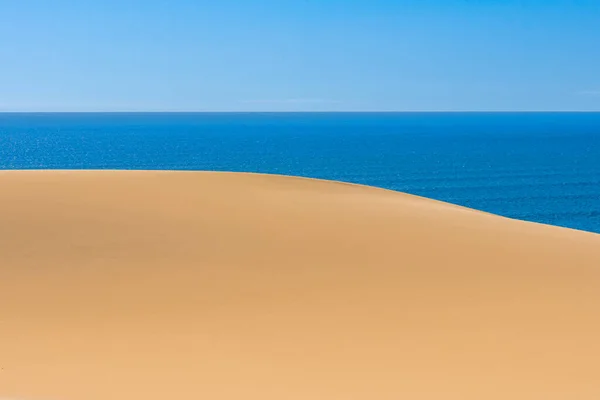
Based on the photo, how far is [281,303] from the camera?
377 inches

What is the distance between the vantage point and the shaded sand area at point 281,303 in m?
6.94

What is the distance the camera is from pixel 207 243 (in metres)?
12.8

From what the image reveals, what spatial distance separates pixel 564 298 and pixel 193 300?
207 inches

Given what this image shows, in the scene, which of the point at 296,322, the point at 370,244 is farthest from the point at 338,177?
the point at 296,322

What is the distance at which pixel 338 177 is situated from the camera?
2938 inches

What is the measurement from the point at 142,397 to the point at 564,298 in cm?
642

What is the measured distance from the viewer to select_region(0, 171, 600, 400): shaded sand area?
6941 mm

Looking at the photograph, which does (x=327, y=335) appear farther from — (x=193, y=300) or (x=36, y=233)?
(x=36, y=233)

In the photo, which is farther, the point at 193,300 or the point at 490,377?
the point at 193,300

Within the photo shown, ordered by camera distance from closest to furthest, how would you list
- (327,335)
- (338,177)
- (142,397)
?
(142,397) < (327,335) < (338,177)

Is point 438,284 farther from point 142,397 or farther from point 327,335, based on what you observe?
point 142,397

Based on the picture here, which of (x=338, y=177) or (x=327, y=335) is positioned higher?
(x=327, y=335)

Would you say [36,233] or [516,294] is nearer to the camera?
[516,294]

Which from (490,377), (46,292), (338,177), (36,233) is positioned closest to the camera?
(490,377)
